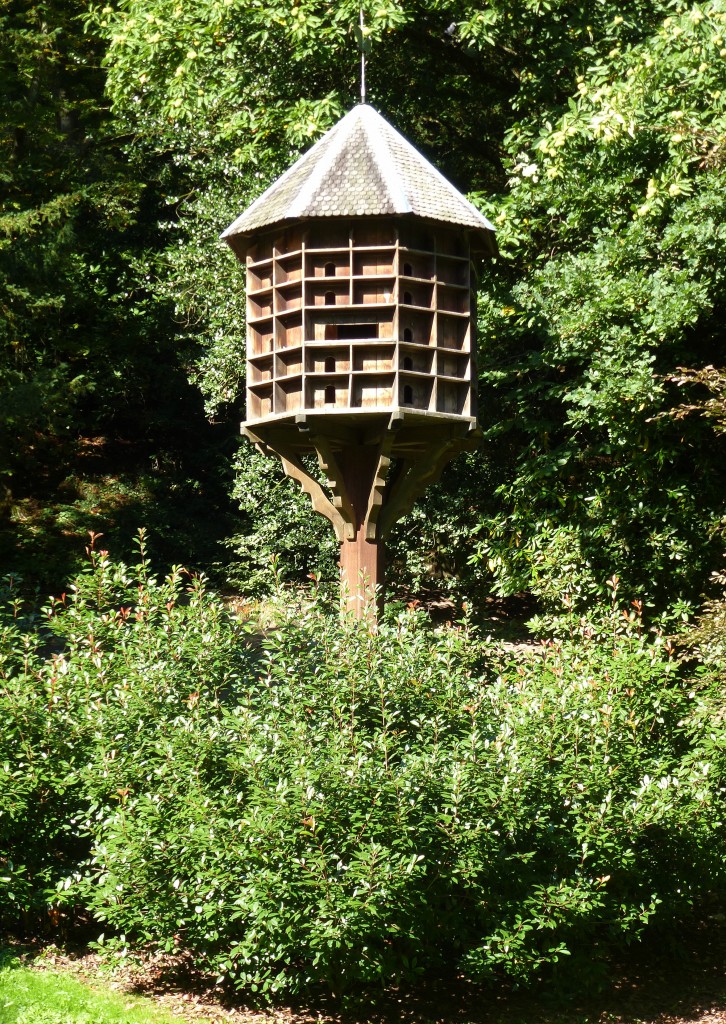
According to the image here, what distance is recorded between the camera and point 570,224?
12.9m

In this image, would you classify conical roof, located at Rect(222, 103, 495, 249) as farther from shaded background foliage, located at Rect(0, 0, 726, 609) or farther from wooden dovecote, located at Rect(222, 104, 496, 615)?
shaded background foliage, located at Rect(0, 0, 726, 609)

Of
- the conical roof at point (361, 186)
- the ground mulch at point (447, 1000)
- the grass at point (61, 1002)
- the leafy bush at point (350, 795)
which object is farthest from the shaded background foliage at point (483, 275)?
the grass at point (61, 1002)

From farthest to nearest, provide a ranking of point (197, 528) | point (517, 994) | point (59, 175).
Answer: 1. point (59, 175)
2. point (197, 528)
3. point (517, 994)

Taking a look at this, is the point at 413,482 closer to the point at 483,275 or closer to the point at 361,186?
the point at 361,186

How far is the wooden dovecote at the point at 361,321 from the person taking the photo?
997 cm

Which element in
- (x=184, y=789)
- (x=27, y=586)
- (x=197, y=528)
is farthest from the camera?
(x=197, y=528)

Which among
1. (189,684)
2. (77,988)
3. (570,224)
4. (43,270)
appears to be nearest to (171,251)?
(43,270)

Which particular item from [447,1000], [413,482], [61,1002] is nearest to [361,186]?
[413,482]

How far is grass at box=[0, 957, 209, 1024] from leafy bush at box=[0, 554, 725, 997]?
411 millimetres

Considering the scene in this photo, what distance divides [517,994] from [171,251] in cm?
1200

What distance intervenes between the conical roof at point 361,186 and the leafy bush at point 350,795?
3490mm

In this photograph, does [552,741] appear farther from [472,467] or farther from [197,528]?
[197,528]

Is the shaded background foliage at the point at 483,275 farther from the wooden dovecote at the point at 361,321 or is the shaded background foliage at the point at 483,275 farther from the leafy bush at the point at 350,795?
the leafy bush at the point at 350,795

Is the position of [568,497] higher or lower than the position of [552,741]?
higher
